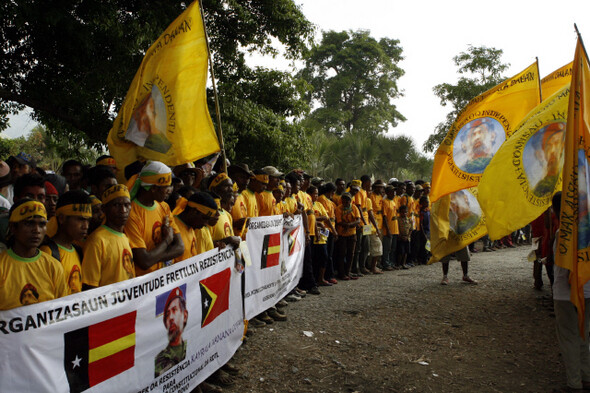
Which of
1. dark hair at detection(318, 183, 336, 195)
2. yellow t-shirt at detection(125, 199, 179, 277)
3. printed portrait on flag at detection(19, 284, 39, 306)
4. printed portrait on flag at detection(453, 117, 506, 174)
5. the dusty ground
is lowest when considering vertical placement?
the dusty ground

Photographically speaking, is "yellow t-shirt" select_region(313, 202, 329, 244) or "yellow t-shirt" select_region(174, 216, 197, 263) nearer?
"yellow t-shirt" select_region(174, 216, 197, 263)

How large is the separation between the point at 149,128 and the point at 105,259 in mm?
2103

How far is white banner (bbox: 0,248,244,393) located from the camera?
235cm

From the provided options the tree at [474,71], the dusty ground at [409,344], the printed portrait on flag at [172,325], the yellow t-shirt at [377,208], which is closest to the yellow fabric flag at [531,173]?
the dusty ground at [409,344]

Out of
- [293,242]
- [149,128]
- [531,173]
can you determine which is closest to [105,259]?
[149,128]

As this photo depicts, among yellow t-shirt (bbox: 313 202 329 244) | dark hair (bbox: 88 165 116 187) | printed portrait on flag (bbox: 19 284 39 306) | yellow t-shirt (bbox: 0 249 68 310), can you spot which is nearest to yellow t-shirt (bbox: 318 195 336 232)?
yellow t-shirt (bbox: 313 202 329 244)

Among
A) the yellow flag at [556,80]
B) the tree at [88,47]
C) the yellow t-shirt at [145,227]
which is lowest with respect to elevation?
the yellow t-shirt at [145,227]

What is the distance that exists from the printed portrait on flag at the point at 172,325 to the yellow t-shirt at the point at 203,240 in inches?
30.9

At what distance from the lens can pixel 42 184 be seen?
376 cm

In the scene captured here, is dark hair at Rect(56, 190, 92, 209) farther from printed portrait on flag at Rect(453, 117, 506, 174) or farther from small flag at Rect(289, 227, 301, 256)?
printed portrait on flag at Rect(453, 117, 506, 174)

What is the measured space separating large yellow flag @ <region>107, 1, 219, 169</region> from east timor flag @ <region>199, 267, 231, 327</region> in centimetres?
137

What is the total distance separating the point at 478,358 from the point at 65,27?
26.8ft

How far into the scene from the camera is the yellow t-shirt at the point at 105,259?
312cm

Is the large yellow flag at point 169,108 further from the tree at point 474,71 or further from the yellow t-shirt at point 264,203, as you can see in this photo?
the tree at point 474,71
